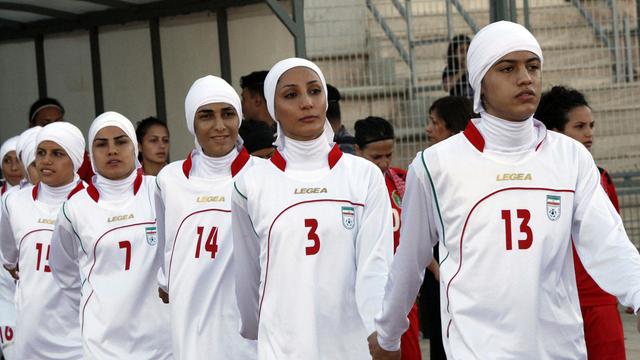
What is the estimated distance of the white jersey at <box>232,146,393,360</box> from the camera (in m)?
5.16

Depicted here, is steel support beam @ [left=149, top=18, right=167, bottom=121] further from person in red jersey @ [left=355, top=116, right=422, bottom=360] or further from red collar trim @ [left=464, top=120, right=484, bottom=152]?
red collar trim @ [left=464, top=120, right=484, bottom=152]

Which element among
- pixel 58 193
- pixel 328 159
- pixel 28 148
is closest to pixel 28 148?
pixel 28 148

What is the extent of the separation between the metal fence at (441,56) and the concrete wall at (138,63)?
1.83 meters

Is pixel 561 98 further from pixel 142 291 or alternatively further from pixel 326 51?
pixel 326 51

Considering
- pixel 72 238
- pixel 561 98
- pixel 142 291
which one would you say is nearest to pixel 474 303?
pixel 561 98

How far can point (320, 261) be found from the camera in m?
5.19

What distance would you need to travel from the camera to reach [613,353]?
580 cm

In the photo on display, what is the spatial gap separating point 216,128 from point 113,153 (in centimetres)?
112

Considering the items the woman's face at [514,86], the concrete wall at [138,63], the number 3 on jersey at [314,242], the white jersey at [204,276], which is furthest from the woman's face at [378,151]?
the concrete wall at [138,63]

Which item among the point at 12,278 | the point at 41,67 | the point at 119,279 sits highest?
the point at 41,67

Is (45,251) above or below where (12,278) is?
above

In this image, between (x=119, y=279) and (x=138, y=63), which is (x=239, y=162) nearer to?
(x=119, y=279)

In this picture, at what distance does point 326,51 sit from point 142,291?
381 cm

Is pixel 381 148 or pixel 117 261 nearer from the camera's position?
pixel 117 261
